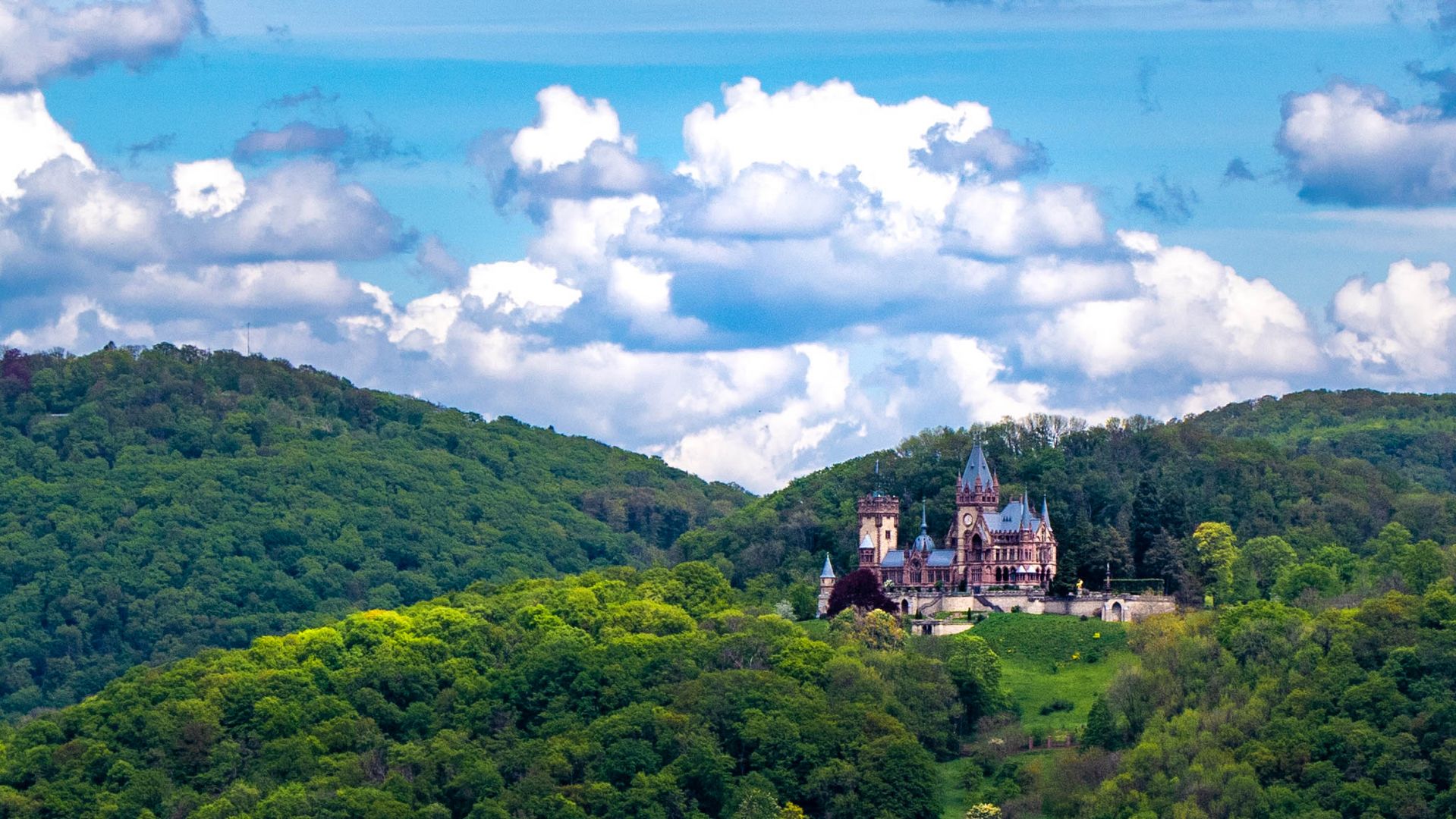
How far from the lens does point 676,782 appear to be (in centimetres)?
11762

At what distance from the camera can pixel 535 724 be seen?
12712 centimetres

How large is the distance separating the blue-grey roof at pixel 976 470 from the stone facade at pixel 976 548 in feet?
0.12

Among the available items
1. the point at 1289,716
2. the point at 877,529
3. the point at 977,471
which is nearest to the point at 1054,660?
the point at 977,471

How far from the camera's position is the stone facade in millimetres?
129625

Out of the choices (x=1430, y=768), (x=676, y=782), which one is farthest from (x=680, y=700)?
(x=1430, y=768)

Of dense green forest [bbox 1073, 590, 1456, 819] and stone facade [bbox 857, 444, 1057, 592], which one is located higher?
stone facade [bbox 857, 444, 1057, 592]

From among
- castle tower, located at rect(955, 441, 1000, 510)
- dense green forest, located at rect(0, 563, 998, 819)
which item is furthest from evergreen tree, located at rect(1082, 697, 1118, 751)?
castle tower, located at rect(955, 441, 1000, 510)

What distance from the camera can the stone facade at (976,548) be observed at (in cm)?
12962

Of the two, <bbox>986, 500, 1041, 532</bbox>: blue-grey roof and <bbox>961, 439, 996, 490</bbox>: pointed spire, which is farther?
<bbox>961, 439, 996, 490</bbox>: pointed spire

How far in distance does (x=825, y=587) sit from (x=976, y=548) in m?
9.10

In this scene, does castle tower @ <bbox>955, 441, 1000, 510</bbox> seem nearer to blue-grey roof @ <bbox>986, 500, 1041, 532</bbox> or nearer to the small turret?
blue-grey roof @ <bbox>986, 500, 1041, 532</bbox>

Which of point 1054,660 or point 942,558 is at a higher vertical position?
point 942,558

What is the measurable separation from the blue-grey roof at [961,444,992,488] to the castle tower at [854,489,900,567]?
13.9ft

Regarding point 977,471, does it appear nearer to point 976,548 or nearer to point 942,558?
point 976,548
